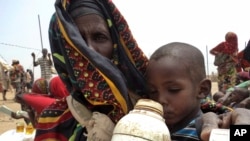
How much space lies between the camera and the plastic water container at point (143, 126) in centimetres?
100

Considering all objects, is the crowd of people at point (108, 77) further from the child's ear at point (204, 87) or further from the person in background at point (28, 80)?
the person in background at point (28, 80)

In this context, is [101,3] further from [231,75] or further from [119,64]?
[231,75]

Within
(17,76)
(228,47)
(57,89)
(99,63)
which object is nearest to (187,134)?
(99,63)

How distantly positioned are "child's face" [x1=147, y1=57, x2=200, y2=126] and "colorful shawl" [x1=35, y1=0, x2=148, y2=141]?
12cm

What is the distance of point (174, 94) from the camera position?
1.52 meters

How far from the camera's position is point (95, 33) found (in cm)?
158

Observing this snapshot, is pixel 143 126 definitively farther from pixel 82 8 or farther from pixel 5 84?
pixel 5 84

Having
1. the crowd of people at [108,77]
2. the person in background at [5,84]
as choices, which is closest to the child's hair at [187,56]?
the crowd of people at [108,77]

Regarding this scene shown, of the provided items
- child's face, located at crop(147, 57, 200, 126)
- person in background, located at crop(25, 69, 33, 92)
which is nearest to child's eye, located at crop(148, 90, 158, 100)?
child's face, located at crop(147, 57, 200, 126)

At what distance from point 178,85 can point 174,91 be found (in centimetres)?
3

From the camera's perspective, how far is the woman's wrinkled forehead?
1646 millimetres

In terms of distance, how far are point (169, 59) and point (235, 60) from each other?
638 cm

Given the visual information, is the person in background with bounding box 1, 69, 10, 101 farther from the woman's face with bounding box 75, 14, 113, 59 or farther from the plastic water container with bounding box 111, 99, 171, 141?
the plastic water container with bounding box 111, 99, 171, 141

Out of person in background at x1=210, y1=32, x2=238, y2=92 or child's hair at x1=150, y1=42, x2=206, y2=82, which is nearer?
child's hair at x1=150, y1=42, x2=206, y2=82
